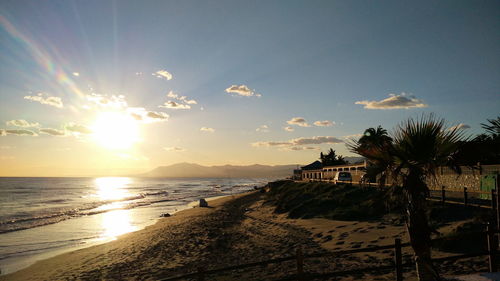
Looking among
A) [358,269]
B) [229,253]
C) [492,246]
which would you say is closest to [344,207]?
[229,253]

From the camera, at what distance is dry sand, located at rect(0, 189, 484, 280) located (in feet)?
39.7

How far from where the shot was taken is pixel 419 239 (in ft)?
21.0

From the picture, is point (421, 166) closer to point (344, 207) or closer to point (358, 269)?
point (358, 269)

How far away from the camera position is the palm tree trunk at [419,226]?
6363 mm

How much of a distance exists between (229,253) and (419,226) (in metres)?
12.0

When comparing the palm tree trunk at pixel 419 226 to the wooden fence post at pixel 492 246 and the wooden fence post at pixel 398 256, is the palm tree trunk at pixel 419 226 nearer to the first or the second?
the wooden fence post at pixel 398 256

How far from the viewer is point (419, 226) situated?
6379mm

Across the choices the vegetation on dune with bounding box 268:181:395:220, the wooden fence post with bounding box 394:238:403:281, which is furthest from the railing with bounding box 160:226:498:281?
the vegetation on dune with bounding box 268:181:395:220

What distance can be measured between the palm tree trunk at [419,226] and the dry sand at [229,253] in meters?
3.45

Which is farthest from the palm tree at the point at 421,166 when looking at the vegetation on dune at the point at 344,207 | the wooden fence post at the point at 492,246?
the vegetation on dune at the point at 344,207

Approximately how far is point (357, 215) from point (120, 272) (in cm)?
1446

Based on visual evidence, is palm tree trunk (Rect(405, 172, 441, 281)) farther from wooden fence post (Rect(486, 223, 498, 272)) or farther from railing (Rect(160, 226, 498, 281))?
wooden fence post (Rect(486, 223, 498, 272))

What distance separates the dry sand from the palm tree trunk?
3.45 m

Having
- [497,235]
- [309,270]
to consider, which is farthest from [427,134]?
[309,270]
